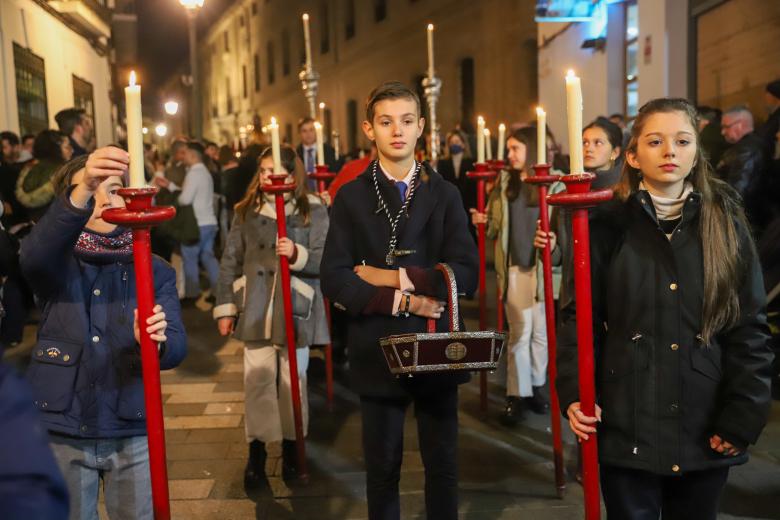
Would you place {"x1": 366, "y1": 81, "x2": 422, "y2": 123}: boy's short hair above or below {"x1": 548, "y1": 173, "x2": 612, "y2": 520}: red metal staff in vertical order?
above

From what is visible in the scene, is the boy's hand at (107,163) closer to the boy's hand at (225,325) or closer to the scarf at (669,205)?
the scarf at (669,205)

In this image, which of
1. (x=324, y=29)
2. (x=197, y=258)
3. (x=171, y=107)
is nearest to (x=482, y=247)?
(x=197, y=258)

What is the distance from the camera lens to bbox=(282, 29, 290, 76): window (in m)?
42.0

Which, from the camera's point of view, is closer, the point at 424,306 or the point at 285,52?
the point at 424,306

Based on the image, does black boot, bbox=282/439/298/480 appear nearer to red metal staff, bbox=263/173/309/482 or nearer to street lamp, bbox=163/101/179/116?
red metal staff, bbox=263/173/309/482

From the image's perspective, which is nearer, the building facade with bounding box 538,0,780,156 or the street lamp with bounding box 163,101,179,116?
the building facade with bounding box 538,0,780,156

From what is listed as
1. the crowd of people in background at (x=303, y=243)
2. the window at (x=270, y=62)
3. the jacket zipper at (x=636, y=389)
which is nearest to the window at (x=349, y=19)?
the window at (x=270, y=62)

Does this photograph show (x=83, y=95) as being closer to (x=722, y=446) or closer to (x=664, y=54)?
(x=664, y=54)

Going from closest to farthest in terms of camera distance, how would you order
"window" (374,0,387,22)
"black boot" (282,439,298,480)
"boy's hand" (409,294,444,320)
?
"boy's hand" (409,294,444,320)
"black boot" (282,439,298,480)
"window" (374,0,387,22)

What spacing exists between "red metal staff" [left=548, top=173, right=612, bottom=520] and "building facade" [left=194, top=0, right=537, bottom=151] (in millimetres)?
9052

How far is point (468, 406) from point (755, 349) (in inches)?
151

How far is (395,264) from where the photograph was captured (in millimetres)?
3521

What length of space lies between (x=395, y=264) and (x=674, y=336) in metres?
1.17

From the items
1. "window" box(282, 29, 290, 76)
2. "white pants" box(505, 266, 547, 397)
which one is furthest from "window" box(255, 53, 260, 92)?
"white pants" box(505, 266, 547, 397)
